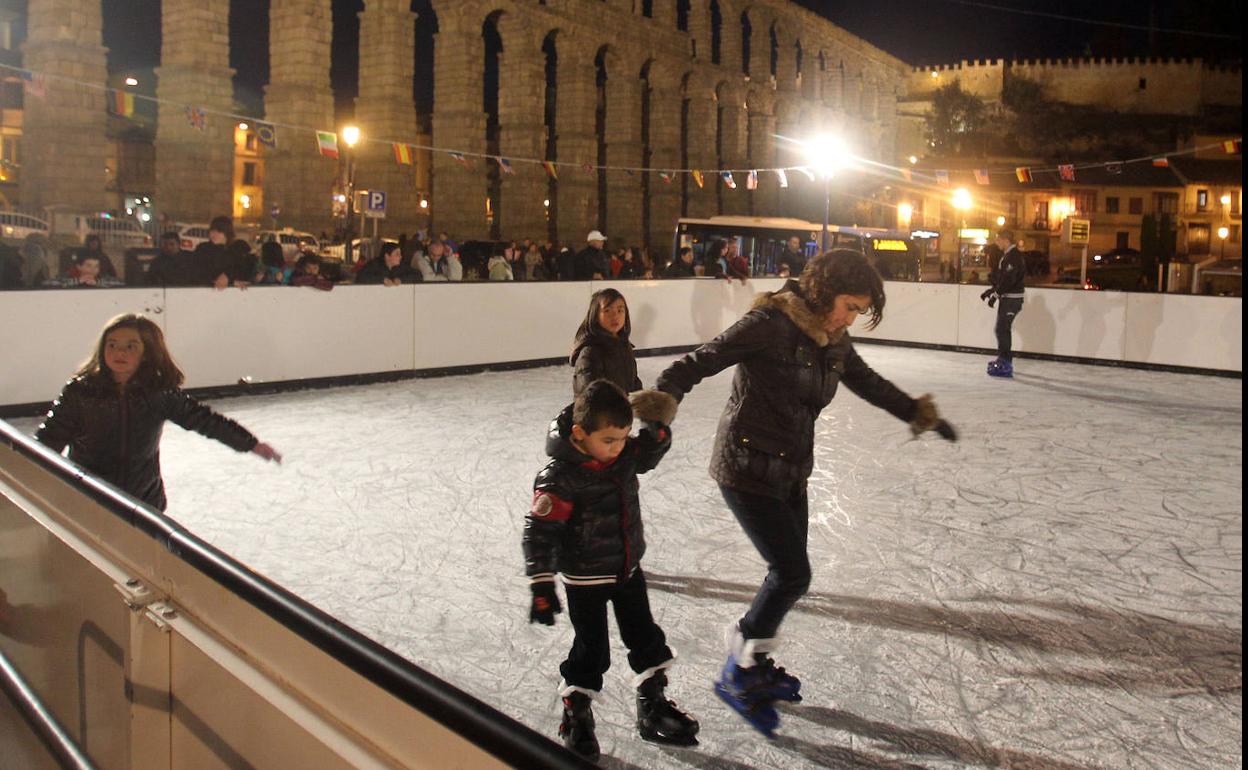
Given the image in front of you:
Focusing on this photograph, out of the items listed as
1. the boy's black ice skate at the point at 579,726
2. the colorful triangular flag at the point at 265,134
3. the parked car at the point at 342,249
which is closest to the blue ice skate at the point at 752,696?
the boy's black ice skate at the point at 579,726

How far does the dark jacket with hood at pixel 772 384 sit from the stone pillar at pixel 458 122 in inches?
908

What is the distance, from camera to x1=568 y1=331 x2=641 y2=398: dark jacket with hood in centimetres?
460

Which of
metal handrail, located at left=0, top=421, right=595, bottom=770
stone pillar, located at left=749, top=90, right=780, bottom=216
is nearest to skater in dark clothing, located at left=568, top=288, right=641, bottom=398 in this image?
metal handrail, located at left=0, top=421, right=595, bottom=770

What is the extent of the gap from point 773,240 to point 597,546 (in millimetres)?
25034

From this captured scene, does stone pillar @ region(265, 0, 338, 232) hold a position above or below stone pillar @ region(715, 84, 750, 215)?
below

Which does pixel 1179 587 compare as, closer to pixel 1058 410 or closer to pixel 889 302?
pixel 1058 410

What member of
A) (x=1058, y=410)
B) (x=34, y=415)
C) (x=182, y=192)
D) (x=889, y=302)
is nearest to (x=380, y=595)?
(x=34, y=415)

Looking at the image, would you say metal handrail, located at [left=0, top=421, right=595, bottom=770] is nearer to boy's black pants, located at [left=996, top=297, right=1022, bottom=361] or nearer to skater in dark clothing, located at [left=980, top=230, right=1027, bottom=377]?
skater in dark clothing, located at [left=980, top=230, right=1027, bottom=377]

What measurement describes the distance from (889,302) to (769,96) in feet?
103

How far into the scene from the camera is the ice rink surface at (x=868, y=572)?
3.27 metres

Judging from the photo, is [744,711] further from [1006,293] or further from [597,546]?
[1006,293]

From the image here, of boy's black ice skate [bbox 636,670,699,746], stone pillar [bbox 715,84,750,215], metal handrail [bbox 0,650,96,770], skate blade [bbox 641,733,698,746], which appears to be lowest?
skate blade [bbox 641,733,698,746]

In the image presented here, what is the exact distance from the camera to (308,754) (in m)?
1.53

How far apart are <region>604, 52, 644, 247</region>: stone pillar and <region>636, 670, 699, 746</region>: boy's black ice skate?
31375 millimetres
